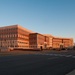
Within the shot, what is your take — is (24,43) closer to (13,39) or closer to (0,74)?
(13,39)

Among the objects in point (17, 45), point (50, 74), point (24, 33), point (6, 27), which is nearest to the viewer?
point (50, 74)

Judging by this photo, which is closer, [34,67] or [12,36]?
[34,67]

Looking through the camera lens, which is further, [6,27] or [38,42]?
[38,42]

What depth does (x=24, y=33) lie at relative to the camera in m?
165

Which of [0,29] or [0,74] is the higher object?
[0,29]

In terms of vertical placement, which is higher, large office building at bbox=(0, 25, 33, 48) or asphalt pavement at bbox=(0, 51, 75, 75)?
large office building at bbox=(0, 25, 33, 48)

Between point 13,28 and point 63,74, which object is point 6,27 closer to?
point 13,28

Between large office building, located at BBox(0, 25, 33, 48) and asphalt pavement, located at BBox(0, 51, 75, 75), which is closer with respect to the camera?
asphalt pavement, located at BBox(0, 51, 75, 75)

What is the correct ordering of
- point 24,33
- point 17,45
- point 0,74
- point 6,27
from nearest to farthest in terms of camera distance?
point 0,74 < point 17,45 < point 6,27 < point 24,33

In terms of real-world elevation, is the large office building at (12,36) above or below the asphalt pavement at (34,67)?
above

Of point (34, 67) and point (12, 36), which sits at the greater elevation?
point (12, 36)

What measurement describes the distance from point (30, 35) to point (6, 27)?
27.7 metres

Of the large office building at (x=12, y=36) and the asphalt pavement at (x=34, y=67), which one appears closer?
the asphalt pavement at (x=34, y=67)

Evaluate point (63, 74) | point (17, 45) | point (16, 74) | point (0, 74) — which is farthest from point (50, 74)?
point (17, 45)
